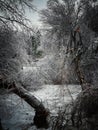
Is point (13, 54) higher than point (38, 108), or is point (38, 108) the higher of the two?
point (13, 54)

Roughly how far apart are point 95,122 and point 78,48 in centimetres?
285

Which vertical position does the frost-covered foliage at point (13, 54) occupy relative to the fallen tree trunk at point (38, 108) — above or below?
above

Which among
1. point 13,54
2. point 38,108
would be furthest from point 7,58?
point 38,108

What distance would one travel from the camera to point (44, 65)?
79.5 feet

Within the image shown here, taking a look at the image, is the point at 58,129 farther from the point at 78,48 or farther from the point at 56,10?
the point at 56,10

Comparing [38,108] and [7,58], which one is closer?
[38,108]

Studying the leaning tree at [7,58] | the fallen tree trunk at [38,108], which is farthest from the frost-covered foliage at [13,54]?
the fallen tree trunk at [38,108]

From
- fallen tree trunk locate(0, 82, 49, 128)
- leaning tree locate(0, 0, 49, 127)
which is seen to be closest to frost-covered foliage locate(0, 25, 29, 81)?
leaning tree locate(0, 0, 49, 127)

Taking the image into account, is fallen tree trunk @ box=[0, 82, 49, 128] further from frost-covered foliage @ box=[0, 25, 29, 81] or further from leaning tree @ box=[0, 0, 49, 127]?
frost-covered foliage @ box=[0, 25, 29, 81]

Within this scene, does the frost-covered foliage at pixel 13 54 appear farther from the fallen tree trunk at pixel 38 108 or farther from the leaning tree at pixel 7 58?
the fallen tree trunk at pixel 38 108

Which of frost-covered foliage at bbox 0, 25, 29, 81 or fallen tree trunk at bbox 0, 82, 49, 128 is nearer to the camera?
fallen tree trunk at bbox 0, 82, 49, 128

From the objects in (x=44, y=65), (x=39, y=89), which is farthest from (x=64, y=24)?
(x=39, y=89)

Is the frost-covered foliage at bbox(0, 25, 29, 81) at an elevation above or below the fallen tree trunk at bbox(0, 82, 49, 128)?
above

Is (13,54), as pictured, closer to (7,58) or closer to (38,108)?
(7,58)
